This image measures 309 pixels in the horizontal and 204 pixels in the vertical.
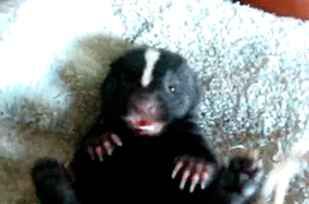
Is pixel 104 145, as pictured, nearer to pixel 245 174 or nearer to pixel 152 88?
pixel 152 88

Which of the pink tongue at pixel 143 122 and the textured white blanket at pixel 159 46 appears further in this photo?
the textured white blanket at pixel 159 46

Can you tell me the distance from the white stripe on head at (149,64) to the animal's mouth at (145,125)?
0.06 metres

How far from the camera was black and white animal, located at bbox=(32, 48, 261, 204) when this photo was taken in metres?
1.43

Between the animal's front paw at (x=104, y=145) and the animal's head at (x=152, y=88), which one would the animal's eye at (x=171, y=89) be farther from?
the animal's front paw at (x=104, y=145)

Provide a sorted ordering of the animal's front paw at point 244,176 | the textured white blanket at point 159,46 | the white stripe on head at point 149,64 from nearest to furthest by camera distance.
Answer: the animal's front paw at point 244,176, the white stripe on head at point 149,64, the textured white blanket at point 159,46

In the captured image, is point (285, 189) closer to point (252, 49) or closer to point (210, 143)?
point (210, 143)

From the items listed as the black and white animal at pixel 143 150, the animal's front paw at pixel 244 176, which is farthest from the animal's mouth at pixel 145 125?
the animal's front paw at pixel 244 176

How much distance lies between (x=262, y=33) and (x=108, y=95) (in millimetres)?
352

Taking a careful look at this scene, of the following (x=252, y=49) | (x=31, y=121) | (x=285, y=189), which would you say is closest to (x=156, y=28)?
(x=252, y=49)

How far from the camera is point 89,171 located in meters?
1.51

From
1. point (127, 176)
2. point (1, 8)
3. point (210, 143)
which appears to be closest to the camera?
point (127, 176)

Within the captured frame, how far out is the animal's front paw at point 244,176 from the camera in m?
1.36

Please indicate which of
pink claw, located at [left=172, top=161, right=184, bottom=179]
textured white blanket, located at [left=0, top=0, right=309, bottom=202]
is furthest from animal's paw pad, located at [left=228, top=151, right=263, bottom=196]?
textured white blanket, located at [left=0, top=0, right=309, bottom=202]

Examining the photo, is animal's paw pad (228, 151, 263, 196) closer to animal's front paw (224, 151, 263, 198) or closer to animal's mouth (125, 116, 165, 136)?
animal's front paw (224, 151, 263, 198)
